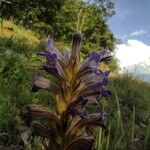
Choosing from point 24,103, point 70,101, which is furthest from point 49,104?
point 70,101

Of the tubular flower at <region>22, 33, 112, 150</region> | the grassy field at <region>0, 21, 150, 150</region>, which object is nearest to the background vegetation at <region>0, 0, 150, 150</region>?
the grassy field at <region>0, 21, 150, 150</region>

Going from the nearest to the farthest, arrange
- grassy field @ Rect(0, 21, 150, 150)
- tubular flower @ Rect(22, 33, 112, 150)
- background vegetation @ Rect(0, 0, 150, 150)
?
tubular flower @ Rect(22, 33, 112, 150), background vegetation @ Rect(0, 0, 150, 150), grassy field @ Rect(0, 21, 150, 150)

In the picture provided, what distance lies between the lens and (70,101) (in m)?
2.90

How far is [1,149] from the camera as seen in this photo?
5477mm

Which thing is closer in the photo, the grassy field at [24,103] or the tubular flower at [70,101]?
the tubular flower at [70,101]

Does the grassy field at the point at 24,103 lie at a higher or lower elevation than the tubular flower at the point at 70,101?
lower

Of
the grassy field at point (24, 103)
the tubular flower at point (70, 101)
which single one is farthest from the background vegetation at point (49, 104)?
the tubular flower at point (70, 101)

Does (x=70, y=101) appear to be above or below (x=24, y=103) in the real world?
above

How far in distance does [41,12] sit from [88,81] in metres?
27.6

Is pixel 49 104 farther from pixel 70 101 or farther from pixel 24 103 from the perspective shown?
pixel 70 101

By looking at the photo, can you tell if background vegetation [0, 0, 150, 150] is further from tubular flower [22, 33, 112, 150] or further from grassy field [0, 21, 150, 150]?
tubular flower [22, 33, 112, 150]

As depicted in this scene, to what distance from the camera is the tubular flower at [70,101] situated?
2.89m

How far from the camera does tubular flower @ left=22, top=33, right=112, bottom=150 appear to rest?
2887 millimetres

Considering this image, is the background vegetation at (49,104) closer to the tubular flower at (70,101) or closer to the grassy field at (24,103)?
the grassy field at (24,103)
